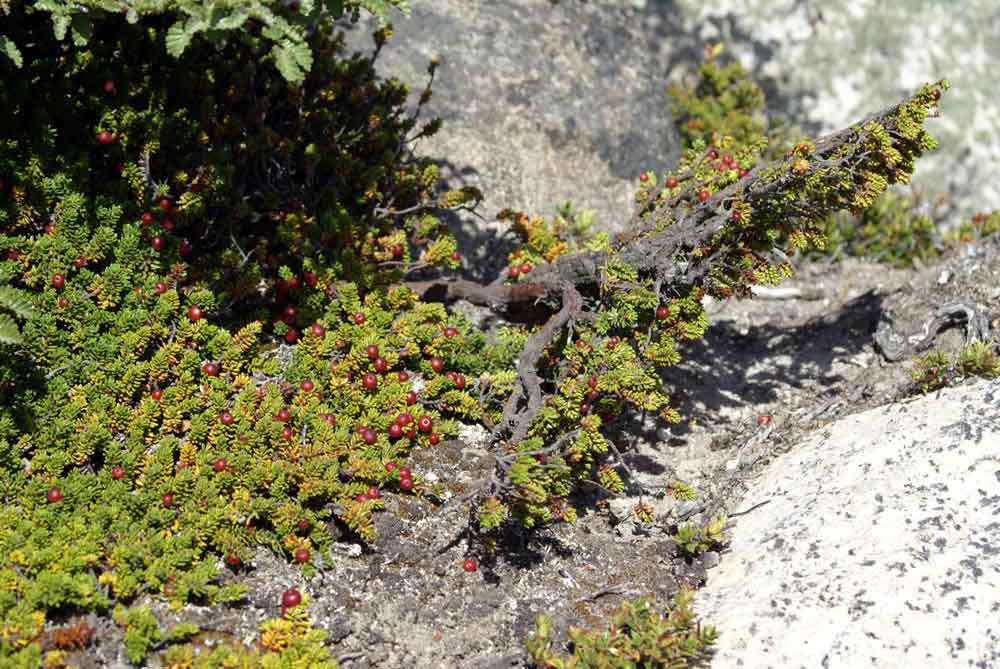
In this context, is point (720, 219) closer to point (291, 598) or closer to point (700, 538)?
point (700, 538)

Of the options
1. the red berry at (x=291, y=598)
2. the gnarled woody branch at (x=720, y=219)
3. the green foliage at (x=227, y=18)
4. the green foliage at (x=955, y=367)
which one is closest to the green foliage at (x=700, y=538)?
the gnarled woody branch at (x=720, y=219)

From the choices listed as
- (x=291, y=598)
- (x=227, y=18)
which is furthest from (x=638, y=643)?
(x=227, y=18)

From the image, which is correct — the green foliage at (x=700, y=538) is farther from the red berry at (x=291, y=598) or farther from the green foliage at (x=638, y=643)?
the red berry at (x=291, y=598)

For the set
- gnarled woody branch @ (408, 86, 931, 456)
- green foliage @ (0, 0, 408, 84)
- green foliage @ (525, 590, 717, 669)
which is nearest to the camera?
green foliage @ (0, 0, 408, 84)

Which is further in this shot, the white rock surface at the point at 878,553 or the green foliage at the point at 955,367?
the green foliage at the point at 955,367

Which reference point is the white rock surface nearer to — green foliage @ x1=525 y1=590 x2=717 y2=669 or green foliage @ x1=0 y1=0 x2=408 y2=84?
green foliage @ x1=525 y1=590 x2=717 y2=669

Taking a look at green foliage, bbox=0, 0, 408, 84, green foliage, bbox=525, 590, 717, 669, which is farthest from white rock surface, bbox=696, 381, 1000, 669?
green foliage, bbox=0, 0, 408, 84
